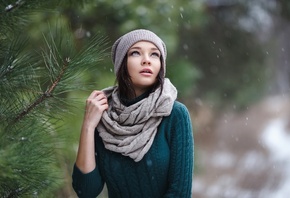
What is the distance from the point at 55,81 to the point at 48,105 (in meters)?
0.08

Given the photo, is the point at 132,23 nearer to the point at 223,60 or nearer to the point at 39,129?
the point at 39,129

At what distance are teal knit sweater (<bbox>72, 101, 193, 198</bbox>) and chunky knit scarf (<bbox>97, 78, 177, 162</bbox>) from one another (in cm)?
3

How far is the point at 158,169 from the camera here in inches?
58.6

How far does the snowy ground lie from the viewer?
7703 mm

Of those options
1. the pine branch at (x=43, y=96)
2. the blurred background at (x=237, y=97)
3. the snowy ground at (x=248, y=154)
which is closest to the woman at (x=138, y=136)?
the pine branch at (x=43, y=96)

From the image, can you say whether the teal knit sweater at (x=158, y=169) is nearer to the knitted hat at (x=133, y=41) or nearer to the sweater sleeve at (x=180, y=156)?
the sweater sleeve at (x=180, y=156)

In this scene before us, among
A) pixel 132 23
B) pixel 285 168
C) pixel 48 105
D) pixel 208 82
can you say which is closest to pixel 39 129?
pixel 48 105

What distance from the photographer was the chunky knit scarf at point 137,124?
1464 millimetres

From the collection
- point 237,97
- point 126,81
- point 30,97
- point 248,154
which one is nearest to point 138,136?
point 126,81

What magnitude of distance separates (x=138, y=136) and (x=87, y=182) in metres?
0.17

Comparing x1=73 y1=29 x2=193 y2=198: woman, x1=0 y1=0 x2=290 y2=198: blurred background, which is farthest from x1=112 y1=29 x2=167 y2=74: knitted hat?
x1=0 y1=0 x2=290 y2=198: blurred background

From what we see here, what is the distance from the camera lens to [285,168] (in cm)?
895

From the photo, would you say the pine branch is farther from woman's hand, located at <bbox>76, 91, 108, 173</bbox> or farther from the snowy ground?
the snowy ground

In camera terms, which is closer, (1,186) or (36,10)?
(1,186)
